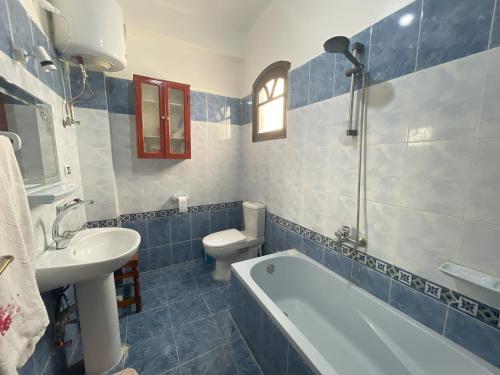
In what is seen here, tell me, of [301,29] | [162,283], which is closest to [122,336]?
[162,283]

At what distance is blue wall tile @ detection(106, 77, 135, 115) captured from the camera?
1906 millimetres

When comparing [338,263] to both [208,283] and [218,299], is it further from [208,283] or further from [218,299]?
[208,283]

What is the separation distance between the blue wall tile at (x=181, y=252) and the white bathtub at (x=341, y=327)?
1098 millimetres

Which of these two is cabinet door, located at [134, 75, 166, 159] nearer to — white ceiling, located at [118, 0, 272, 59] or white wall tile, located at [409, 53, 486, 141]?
white ceiling, located at [118, 0, 272, 59]

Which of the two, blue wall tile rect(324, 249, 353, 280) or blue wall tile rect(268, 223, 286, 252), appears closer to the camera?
blue wall tile rect(324, 249, 353, 280)

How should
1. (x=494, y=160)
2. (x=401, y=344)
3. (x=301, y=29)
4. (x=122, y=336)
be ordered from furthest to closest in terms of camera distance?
(x=301, y=29), (x=122, y=336), (x=401, y=344), (x=494, y=160)

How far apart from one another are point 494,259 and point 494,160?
0.39 meters

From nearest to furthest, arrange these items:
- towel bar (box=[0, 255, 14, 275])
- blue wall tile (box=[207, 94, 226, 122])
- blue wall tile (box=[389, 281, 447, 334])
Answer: towel bar (box=[0, 255, 14, 275]), blue wall tile (box=[389, 281, 447, 334]), blue wall tile (box=[207, 94, 226, 122])

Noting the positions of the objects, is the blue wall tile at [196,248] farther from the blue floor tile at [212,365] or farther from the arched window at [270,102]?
the arched window at [270,102]

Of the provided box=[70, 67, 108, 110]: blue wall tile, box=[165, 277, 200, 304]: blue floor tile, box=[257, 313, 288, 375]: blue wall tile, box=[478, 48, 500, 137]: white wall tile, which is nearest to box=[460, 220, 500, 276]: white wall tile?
box=[478, 48, 500, 137]: white wall tile

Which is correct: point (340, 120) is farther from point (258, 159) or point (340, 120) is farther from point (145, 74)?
point (145, 74)

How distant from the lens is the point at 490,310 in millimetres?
833

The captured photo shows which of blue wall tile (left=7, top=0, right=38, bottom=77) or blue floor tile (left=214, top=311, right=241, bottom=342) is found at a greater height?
blue wall tile (left=7, top=0, right=38, bottom=77)

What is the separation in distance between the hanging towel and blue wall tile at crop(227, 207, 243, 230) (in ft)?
6.67
